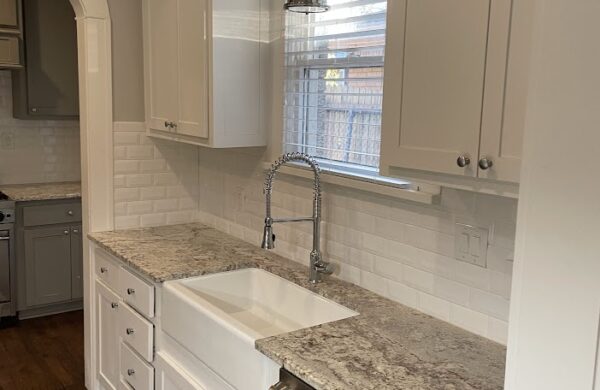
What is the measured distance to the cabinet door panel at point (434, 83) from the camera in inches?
55.7

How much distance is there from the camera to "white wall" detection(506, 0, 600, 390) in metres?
0.84

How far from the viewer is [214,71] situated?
253 cm

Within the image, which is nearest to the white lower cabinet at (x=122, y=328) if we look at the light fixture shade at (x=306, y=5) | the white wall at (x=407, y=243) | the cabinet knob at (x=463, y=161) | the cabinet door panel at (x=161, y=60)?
the white wall at (x=407, y=243)

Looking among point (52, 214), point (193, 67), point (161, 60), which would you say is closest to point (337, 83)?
point (193, 67)

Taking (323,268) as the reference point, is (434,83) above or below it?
above

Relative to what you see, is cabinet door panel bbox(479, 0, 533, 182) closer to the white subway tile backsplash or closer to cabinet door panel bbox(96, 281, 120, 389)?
the white subway tile backsplash

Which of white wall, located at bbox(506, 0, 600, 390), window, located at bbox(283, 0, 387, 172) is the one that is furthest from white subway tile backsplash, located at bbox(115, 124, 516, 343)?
white wall, located at bbox(506, 0, 600, 390)

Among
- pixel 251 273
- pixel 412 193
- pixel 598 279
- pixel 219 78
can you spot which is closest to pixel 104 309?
pixel 251 273

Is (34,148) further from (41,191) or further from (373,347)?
(373,347)

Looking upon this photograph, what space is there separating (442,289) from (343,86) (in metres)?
0.88

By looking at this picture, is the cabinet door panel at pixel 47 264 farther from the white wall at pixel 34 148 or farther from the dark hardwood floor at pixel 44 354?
the white wall at pixel 34 148

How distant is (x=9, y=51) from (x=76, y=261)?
1.53 meters

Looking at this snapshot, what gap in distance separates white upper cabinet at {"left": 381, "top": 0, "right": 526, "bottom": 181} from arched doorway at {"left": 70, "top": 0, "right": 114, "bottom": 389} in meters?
1.87

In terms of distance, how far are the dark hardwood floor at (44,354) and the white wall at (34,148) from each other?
112cm
